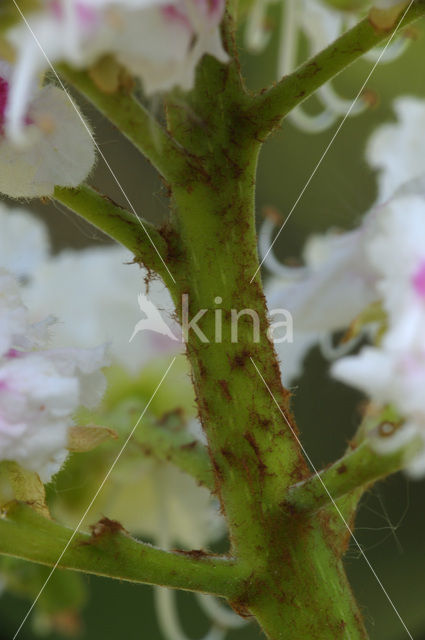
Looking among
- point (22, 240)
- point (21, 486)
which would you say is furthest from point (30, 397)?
point (22, 240)

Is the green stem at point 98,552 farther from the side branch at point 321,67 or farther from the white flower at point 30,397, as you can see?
the side branch at point 321,67

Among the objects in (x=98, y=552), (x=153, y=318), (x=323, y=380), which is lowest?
(x=98, y=552)

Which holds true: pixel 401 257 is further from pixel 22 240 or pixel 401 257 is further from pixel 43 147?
pixel 22 240

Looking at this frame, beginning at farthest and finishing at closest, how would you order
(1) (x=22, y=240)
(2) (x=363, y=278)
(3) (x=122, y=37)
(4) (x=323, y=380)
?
A: 1. (4) (x=323, y=380)
2. (1) (x=22, y=240)
3. (2) (x=363, y=278)
4. (3) (x=122, y=37)

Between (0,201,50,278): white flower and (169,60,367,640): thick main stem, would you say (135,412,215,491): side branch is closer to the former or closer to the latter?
(169,60,367,640): thick main stem

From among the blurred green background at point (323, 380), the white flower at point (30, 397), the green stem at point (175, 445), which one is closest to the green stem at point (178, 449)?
the green stem at point (175, 445)

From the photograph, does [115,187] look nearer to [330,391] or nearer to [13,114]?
[13,114]

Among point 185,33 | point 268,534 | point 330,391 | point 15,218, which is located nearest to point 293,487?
point 268,534
